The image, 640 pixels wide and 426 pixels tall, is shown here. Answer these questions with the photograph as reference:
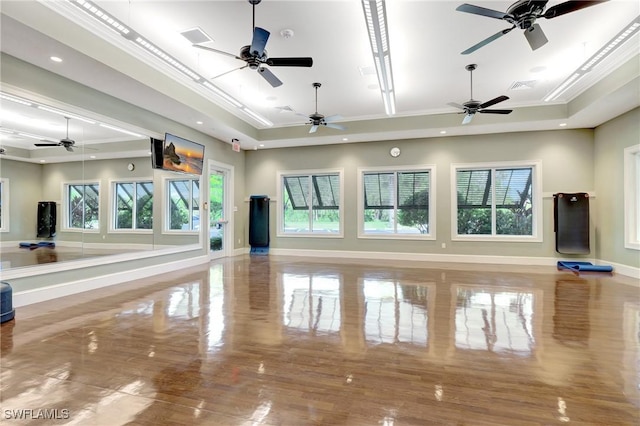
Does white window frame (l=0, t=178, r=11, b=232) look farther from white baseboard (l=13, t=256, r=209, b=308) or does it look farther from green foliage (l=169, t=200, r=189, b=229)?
green foliage (l=169, t=200, r=189, b=229)

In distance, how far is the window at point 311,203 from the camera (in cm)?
921

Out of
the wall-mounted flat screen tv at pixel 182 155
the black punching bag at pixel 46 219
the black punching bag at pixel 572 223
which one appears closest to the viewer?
the black punching bag at pixel 46 219

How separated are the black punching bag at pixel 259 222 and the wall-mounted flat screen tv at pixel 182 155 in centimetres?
232

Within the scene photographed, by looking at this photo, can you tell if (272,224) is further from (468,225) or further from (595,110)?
(595,110)

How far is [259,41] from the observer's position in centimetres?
361

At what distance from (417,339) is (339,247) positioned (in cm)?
603

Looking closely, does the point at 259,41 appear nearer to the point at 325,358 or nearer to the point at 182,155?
the point at 325,358

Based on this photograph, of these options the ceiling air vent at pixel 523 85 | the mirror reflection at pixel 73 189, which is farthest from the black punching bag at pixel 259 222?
the ceiling air vent at pixel 523 85

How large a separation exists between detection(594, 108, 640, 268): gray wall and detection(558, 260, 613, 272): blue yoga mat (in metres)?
0.35

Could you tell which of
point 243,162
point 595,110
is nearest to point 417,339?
point 595,110

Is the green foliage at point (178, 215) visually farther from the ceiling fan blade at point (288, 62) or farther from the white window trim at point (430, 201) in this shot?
the white window trim at point (430, 201)

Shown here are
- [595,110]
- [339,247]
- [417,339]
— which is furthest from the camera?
[339,247]

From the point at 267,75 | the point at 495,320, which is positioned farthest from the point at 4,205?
the point at 495,320

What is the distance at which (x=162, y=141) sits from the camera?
6410mm
